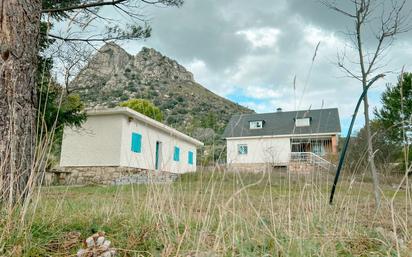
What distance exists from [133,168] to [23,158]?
1108cm

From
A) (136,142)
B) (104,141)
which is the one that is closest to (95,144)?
(104,141)

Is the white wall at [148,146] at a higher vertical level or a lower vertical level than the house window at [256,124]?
lower

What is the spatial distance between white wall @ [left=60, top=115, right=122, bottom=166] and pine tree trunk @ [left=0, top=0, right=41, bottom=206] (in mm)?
10253

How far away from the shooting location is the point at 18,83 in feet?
7.09

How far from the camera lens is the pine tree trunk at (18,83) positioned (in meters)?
2.05

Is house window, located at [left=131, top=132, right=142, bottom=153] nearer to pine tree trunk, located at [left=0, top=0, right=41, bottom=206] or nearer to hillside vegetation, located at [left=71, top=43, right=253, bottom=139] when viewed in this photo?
hillside vegetation, located at [left=71, top=43, right=253, bottom=139]

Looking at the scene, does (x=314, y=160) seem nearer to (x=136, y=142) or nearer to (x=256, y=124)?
(x=136, y=142)

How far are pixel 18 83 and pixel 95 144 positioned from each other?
1107 centimetres

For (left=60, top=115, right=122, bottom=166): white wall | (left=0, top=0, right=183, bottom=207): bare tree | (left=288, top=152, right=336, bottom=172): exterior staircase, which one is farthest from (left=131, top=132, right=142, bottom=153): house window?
(left=0, top=0, right=183, bottom=207): bare tree

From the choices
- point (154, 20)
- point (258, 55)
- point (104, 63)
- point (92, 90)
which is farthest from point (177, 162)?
point (258, 55)

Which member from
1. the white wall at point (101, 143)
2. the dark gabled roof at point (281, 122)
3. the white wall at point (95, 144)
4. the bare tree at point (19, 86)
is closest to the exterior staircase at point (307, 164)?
the bare tree at point (19, 86)

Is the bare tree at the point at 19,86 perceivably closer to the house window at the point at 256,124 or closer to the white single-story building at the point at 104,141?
the white single-story building at the point at 104,141

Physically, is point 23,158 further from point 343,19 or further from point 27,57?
point 343,19

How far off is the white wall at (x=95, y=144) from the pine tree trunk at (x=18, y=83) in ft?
33.6
